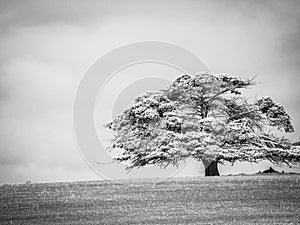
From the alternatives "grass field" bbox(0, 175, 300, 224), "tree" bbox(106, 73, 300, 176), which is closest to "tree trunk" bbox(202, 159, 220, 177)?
"tree" bbox(106, 73, 300, 176)

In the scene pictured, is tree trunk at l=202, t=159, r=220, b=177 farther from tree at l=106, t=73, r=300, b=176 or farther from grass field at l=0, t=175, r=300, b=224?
grass field at l=0, t=175, r=300, b=224

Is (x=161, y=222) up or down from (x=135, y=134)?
down

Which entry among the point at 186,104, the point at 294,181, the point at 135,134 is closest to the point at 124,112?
the point at 135,134

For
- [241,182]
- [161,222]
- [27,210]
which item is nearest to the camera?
[161,222]

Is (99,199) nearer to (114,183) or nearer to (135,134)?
(114,183)

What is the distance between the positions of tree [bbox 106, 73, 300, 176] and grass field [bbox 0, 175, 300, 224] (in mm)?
2948

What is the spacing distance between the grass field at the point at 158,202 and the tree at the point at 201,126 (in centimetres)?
295

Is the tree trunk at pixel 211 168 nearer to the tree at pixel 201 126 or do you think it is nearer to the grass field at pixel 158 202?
the tree at pixel 201 126

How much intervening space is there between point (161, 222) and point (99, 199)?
596cm

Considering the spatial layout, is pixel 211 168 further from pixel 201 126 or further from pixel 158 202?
pixel 158 202

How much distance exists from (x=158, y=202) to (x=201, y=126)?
10.6 meters

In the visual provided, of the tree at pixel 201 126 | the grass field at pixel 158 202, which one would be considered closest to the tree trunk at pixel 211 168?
the tree at pixel 201 126

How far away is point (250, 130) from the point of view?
36.7 metres

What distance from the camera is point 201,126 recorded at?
35594mm
